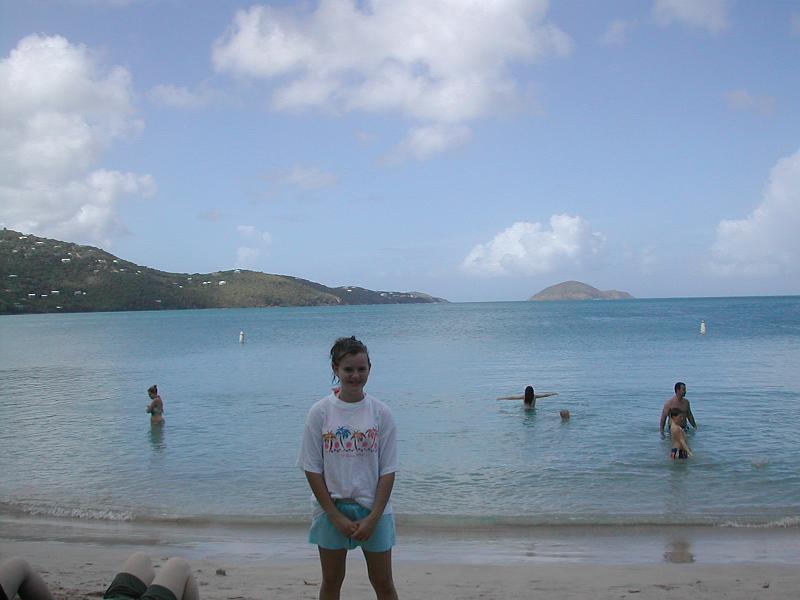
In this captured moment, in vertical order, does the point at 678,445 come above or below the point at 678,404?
below

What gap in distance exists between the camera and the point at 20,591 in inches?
157

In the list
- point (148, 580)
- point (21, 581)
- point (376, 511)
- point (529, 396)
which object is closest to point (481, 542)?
point (376, 511)

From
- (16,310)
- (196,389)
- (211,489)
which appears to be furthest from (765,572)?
(16,310)

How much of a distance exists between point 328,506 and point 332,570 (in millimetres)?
452

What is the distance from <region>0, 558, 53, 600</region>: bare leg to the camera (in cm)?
384

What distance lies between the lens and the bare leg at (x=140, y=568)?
391 centimetres

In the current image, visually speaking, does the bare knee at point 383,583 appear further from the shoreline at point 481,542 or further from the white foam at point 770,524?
the white foam at point 770,524

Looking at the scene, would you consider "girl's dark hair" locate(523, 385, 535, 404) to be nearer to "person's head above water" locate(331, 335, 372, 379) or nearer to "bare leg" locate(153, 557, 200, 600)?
"person's head above water" locate(331, 335, 372, 379)

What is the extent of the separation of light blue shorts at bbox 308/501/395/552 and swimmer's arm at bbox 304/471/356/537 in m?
0.06

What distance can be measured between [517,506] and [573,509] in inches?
32.2

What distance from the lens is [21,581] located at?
13.0 feet

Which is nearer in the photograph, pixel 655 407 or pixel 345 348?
pixel 345 348

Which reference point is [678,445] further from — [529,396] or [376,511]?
[376,511]

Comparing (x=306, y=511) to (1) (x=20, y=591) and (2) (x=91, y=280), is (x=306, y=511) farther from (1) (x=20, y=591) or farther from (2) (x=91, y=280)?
(2) (x=91, y=280)
